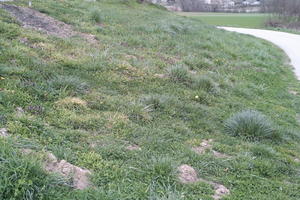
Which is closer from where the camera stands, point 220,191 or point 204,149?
point 220,191

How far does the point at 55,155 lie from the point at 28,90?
5.69 feet

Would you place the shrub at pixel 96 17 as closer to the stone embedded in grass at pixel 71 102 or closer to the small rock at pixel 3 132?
the stone embedded in grass at pixel 71 102

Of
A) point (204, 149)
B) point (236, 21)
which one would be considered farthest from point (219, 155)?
point (236, 21)

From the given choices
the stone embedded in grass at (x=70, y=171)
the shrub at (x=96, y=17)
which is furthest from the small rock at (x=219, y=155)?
the shrub at (x=96, y=17)

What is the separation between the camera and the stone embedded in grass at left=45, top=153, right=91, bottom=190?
3311mm

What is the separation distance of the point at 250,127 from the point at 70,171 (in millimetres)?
3181

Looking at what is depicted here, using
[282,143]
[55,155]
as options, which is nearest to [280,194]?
[282,143]

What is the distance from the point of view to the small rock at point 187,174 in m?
3.86

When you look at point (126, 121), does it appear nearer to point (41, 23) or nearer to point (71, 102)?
point (71, 102)

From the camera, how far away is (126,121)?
4918 millimetres

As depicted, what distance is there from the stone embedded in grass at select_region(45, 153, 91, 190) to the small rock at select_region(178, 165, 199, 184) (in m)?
1.05

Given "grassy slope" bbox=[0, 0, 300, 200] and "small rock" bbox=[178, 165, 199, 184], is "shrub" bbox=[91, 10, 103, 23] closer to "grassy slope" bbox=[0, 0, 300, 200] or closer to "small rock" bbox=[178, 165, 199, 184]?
"grassy slope" bbox=[0, 0, 300, 200]

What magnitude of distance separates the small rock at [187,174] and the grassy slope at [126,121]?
106 mm

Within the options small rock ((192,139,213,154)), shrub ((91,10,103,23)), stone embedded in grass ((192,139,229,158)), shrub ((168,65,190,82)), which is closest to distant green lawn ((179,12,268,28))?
shrub ((91,10,103,23))
